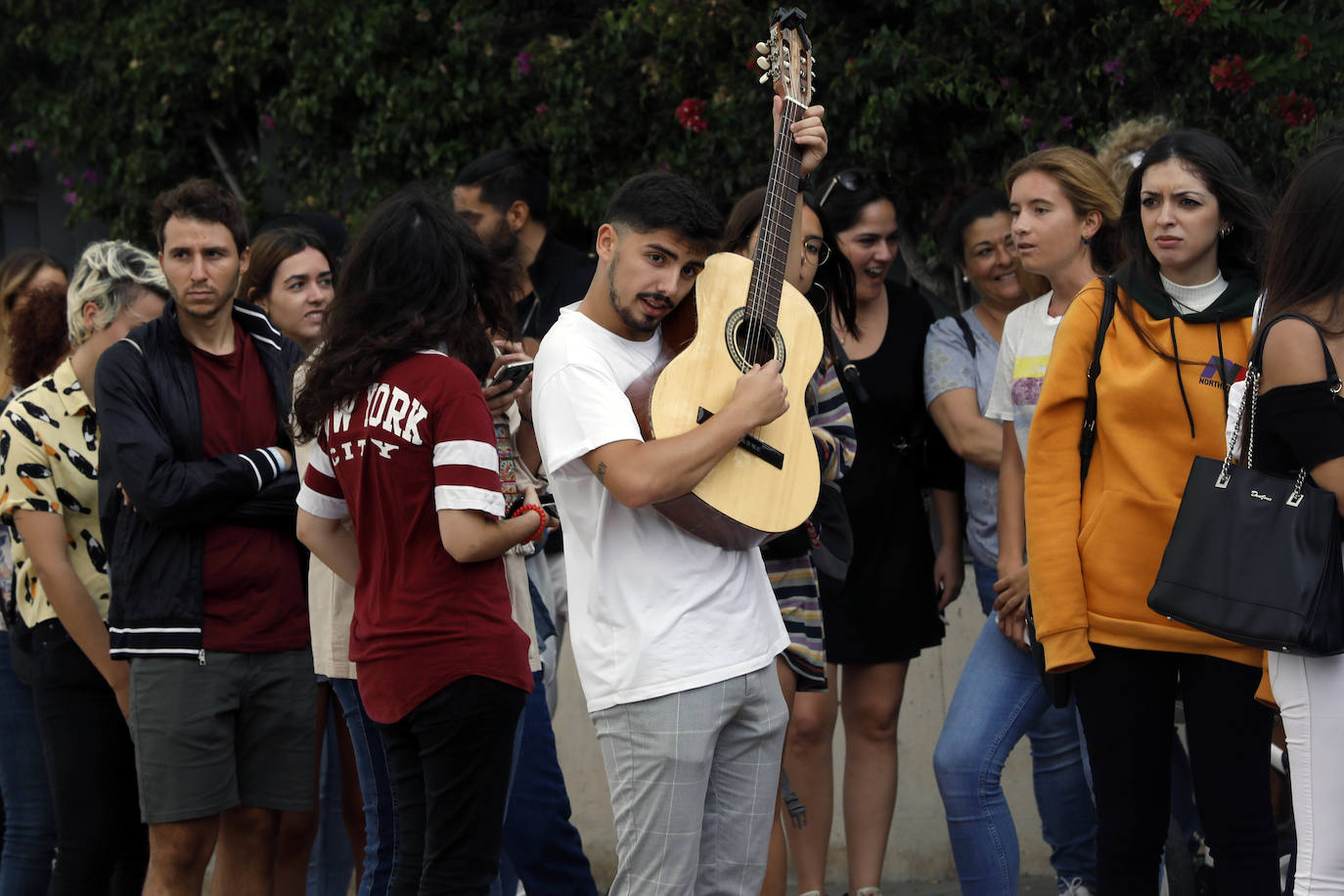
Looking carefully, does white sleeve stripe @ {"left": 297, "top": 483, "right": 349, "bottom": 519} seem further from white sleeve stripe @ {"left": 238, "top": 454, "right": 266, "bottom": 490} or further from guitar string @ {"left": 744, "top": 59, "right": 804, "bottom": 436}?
guitar string @ {"left": 744, "top": 59, "right": 804, "bottom": 436}

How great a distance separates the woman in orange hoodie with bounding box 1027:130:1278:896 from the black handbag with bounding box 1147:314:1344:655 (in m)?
0.34

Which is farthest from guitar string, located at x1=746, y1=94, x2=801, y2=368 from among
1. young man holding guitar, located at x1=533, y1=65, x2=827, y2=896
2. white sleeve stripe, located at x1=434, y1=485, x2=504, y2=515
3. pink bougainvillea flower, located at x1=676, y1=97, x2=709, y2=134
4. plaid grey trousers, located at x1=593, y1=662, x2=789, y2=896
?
pink bougainvillea flower, located at x1=676, y1=97, x2=709, y2=134

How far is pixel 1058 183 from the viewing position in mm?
4062

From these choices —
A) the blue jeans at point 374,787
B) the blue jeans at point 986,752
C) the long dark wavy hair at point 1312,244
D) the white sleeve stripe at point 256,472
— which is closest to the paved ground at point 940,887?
the blue jeans at point 986,752

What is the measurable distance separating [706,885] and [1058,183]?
83.4 inches

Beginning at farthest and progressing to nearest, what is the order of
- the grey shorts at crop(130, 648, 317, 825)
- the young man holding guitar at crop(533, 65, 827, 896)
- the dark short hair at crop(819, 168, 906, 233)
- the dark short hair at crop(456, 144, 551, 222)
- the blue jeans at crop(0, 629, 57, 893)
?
the dark short hair at crop(456, 144, 551, 222) < the dark short hair at crop(819, 168, 906, 233) < the blue jeans at crop(0, 629, 57, 893) < the grey shorts at crop(130, 648, 317, 825) < the young man holding guitar at crop(533, 65, 827, 896)

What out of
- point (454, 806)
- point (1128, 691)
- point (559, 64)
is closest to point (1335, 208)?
point (1128, 691)

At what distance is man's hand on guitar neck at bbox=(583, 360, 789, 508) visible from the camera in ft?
9.61

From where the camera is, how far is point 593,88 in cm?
671

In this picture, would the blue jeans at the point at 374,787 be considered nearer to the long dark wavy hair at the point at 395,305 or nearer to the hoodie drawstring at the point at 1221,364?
the long dark wavy hair at the point at 395,305

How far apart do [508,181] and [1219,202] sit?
2.49 meters

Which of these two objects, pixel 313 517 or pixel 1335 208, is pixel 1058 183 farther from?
pixel 313 517

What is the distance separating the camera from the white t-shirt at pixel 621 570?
9.88 feet

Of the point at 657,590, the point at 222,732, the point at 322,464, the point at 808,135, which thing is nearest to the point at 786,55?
the point at 808,135
